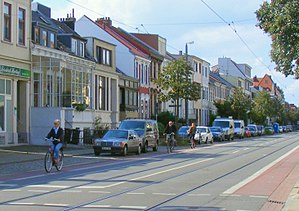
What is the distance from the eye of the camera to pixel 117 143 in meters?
28.6

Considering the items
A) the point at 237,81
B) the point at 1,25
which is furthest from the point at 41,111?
the point at 237,81

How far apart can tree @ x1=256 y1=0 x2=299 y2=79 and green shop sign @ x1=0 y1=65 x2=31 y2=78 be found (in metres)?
20.2

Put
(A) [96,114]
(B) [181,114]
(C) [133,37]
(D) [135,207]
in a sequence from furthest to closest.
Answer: (B) [181,114], (C) [133,37], (A) [96,114], (D) [135,207]

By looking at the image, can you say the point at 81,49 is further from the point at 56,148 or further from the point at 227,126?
the point at 56,148

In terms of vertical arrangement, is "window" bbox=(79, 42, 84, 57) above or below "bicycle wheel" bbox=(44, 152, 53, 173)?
above

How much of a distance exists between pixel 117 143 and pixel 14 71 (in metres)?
8.98

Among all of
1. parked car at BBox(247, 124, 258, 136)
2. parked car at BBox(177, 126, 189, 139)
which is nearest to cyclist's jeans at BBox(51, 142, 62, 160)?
parked car at BBox(177, 126, 189, 139)

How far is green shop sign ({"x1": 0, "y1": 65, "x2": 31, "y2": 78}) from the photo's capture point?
32.0m

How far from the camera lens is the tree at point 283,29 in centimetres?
1405

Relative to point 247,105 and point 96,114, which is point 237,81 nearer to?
point 247,105

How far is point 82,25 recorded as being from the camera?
5744cm

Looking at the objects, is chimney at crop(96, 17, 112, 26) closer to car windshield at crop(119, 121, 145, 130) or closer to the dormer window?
the dormer window

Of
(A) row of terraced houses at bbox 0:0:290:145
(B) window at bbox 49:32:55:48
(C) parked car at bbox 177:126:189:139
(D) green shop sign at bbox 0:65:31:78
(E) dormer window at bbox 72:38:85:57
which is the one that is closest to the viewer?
(D) green shop sign at bbox 0:65:31:78

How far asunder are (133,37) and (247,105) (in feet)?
90.9
